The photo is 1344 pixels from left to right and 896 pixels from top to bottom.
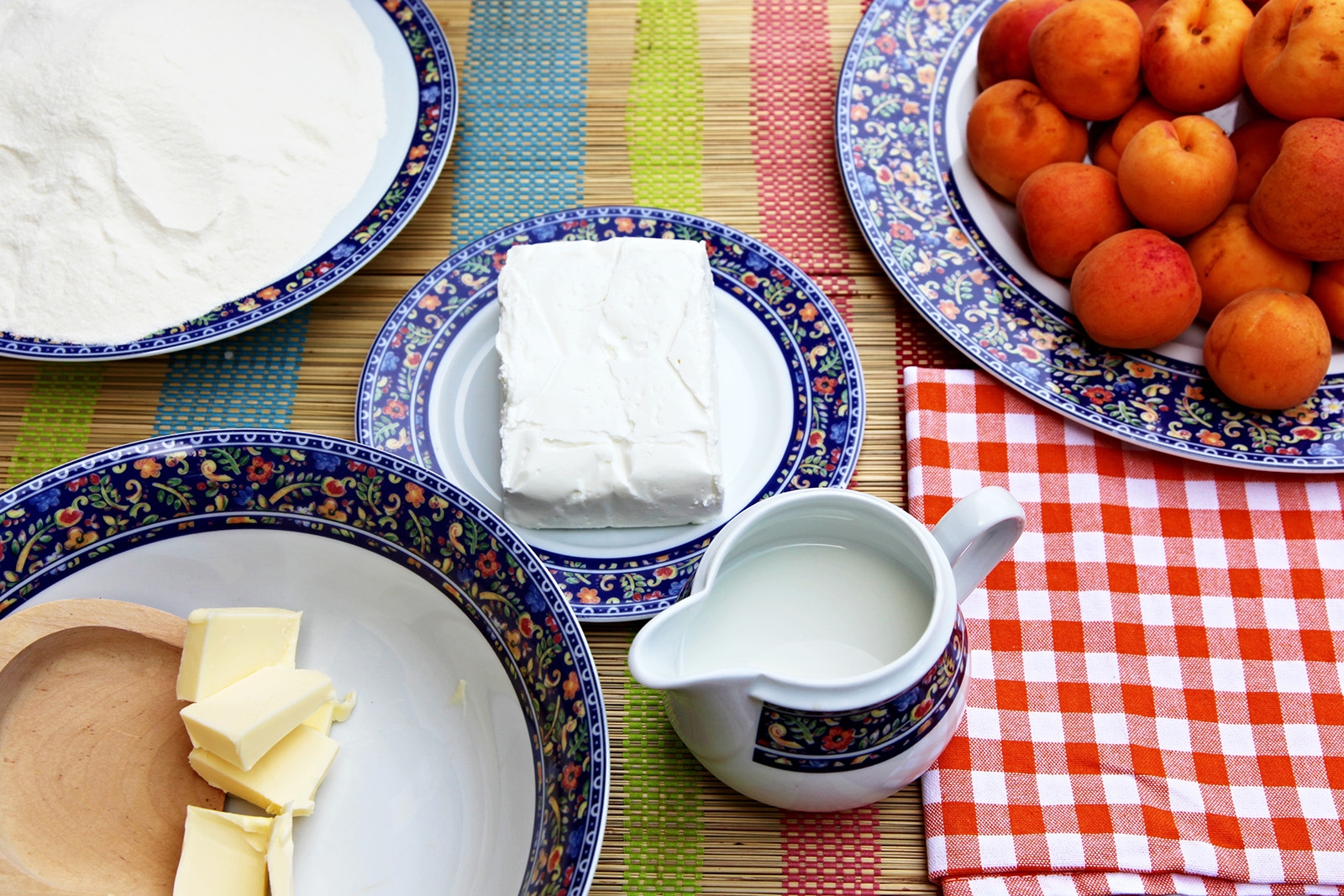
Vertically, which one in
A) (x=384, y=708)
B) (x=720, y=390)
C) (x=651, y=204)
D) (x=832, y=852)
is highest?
(x=651, y=204)

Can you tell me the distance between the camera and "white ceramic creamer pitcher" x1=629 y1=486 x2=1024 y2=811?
1.83 ft

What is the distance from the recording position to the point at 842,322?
859 mm

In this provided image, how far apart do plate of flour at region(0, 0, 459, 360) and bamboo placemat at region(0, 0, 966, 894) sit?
0.21ft

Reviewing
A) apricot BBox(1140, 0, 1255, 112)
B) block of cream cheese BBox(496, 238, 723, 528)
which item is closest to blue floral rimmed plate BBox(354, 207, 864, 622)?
block of cream cheese BBox(496, 238, 723, 528)

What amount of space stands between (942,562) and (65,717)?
0.58 m

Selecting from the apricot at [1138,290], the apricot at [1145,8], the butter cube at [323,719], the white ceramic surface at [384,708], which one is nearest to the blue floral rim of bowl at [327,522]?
the white ceramic surface at [384,708]

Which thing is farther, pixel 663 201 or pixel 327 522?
pixel 663 201

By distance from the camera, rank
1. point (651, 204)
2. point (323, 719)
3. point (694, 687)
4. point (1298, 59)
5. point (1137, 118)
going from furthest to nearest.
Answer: point (651, 204) < point (1137, 118) < point (1298, 59) < point (323, 719) < point (694, 687)

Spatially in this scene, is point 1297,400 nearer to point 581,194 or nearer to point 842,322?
point 842,322

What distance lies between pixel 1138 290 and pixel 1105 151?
18 cm

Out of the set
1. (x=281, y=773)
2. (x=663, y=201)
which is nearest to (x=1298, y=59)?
(x=663, y=201)

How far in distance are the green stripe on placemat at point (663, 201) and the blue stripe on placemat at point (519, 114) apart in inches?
2.6

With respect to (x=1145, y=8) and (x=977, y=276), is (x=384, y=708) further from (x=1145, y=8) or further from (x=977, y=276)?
(x=1145, y=8)

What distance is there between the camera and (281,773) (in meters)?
0.65
